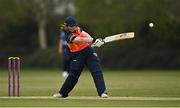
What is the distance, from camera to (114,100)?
17.4 meters

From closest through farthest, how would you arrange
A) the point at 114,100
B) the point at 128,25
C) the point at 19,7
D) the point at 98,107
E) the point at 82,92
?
the point at 98,107
the point at 114,100
the point at 82,92
the point at 128,25
the point at 19,7

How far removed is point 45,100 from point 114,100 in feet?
4.90

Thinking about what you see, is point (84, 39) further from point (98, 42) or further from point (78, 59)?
point (78, 59)

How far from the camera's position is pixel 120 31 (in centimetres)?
4719

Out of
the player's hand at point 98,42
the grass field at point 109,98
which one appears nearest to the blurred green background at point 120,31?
the grass field at point 109,98

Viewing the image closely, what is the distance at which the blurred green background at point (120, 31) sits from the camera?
4522cm

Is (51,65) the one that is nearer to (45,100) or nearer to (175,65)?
(175,65)

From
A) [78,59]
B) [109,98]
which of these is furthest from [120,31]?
[109,98]

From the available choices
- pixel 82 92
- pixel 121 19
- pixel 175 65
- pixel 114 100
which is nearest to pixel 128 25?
pixel 121 19

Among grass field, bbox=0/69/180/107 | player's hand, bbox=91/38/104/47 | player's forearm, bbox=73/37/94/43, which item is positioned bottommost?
grass field, bbox=0/69/180/107

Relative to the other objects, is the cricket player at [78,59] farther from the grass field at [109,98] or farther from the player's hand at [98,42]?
the grass field at [109,98]

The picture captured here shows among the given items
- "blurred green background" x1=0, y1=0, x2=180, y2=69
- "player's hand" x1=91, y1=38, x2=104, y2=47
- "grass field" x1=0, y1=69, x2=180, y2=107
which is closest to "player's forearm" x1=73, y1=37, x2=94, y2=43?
"player's hand" x1=91, y1=38, x2=104, y2=47

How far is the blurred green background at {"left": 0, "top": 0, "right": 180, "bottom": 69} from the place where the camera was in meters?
45.2

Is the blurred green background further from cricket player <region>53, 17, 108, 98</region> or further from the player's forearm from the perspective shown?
the player's forearm
